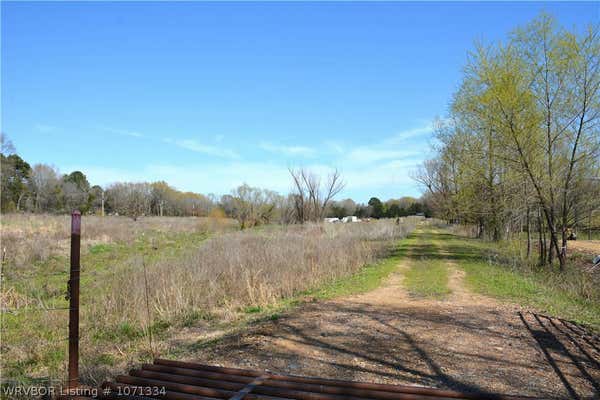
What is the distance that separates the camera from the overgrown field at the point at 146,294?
7172mm

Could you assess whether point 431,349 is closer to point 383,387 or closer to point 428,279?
point 383,387

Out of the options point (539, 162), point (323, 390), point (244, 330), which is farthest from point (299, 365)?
point (539, 162)

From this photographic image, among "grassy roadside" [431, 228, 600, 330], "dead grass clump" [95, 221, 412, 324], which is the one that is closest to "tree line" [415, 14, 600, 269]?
"grassy roadside" [431, 228, 600, 330]

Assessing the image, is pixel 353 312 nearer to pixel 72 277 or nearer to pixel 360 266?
pixel 72 277

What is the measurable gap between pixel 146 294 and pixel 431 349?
543 centimetres

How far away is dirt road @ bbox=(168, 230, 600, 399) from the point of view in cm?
505

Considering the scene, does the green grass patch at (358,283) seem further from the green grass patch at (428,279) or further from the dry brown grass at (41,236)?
the dry brown grass at (41,236)

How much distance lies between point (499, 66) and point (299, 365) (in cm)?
1502

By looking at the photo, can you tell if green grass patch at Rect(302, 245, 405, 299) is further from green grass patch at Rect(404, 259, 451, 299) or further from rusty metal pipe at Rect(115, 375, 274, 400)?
rusty metal pipe at Rect(115, 375, 274, 400)

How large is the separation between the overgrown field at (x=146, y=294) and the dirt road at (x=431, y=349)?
165 cm

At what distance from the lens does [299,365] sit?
5559mm

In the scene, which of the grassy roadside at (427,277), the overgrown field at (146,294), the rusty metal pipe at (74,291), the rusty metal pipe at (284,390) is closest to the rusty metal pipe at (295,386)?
the rusty metal pipe at (284,390)

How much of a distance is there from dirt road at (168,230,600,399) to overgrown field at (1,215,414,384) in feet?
Answer: 5.41

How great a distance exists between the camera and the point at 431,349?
616 cm
